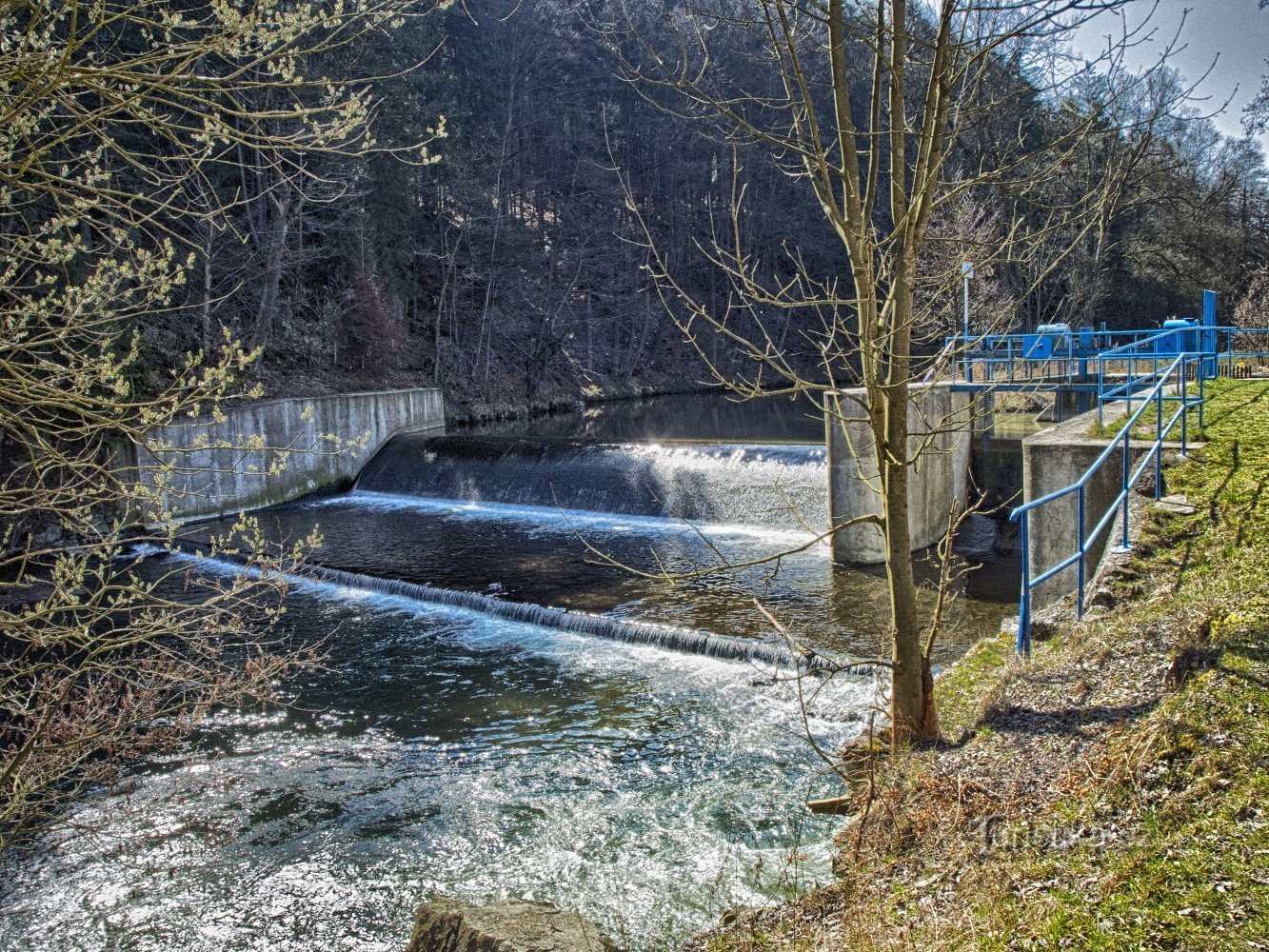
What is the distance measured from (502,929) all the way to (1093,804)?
89.1 inches

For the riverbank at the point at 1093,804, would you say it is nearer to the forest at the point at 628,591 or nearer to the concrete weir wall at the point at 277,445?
the forest at the point at 628,591

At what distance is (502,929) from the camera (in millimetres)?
3748

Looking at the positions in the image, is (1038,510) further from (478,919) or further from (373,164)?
(373,164)

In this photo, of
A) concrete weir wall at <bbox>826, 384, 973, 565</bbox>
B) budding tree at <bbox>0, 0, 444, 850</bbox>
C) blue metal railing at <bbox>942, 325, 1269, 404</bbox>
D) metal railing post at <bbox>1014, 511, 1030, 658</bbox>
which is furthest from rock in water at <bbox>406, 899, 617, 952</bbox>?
blue metal railing at <bbox>942, 325, 1269, 404</bbox>

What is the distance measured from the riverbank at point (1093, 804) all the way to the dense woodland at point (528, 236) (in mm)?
16185

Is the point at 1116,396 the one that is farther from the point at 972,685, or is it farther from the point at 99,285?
the point at 99,285

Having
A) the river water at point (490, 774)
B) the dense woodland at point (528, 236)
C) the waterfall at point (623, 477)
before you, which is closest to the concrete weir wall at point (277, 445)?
the waterfall at point (623, 477)

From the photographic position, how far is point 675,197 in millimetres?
39500

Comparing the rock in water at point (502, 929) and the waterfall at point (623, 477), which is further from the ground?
the waterfall at point (623, 477)

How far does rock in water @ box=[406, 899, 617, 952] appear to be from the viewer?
12.0 feet

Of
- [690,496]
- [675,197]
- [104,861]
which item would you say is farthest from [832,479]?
[675,197]

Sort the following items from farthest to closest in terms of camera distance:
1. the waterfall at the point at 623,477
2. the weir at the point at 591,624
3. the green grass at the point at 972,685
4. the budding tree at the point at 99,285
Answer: the waterfall at the point at 623,477, the weir at the point at 591,624, the green grass at the point at 972,685, the budding tree at the point at 99,285

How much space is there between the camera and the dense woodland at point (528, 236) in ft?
74.5

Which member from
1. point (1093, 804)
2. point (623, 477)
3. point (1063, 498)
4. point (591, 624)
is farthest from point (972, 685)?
point (623, 477)
